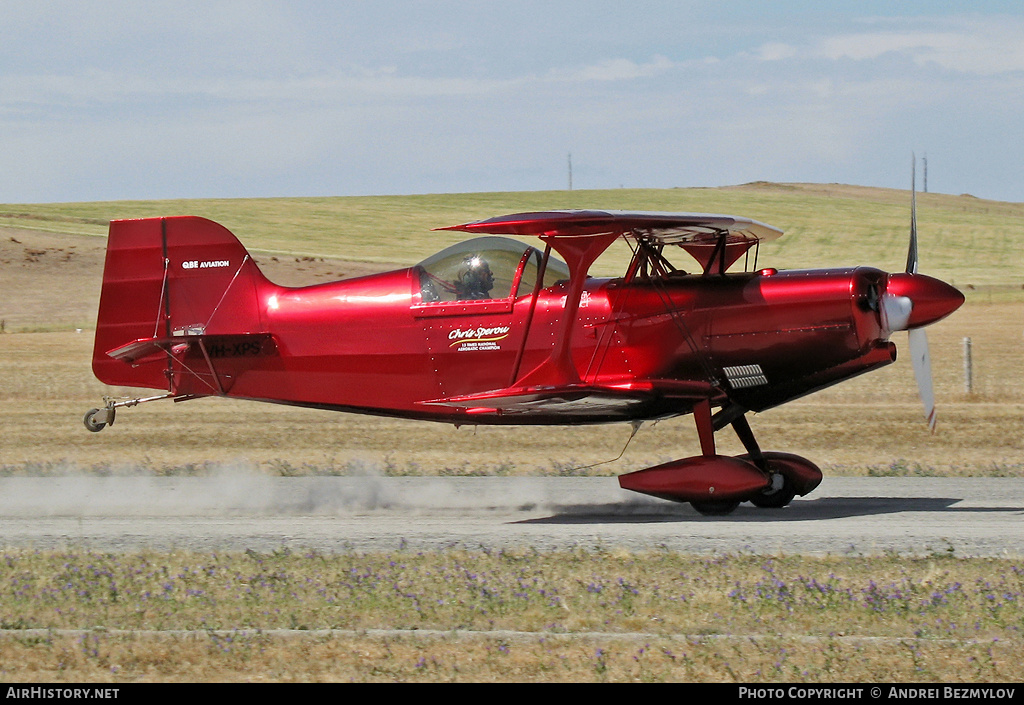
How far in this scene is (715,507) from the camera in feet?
39.5

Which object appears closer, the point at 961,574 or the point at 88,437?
the point at 961,574

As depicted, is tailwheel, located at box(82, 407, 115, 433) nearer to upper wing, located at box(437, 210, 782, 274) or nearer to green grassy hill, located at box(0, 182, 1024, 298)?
upper wing, located at box(437, 210, 782, 274)

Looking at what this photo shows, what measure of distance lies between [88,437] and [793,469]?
485 inches

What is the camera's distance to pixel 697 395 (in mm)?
11953

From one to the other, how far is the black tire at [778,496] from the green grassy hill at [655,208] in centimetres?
3782

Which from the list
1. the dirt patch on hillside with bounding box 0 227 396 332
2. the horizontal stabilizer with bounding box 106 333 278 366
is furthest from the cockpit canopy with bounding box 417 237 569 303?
the dirt patch on hillside with bounding box 0 227 396 332

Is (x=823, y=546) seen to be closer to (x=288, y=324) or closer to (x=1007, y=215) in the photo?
(x=288, y=324)

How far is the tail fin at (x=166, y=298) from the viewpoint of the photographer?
13.5 meters

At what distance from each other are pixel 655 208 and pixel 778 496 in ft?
210

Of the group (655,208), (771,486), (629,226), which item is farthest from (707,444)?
(655,208)

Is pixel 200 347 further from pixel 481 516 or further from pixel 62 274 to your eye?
pixel 62 274

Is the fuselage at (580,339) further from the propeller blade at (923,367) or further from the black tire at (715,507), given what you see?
the black tire at (715,507)

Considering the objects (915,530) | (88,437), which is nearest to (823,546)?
(915,530)

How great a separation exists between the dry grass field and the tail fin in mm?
2920
